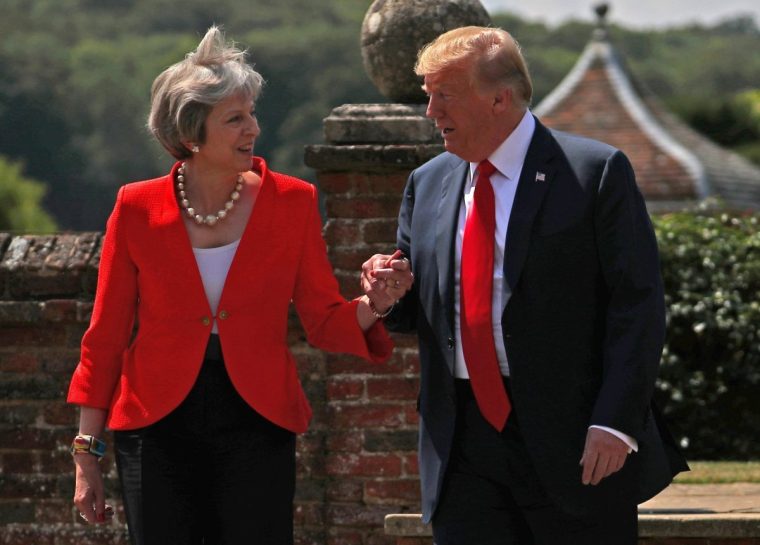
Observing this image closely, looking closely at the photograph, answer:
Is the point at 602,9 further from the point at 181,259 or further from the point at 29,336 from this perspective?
the point at 181,259

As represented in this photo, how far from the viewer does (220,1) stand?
391 feet

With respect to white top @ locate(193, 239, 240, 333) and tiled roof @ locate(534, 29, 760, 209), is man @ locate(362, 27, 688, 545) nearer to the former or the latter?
white top @ locate(193, 239, 240, 333)

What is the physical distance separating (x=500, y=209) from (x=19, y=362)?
2453 mm

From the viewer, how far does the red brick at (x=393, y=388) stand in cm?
534

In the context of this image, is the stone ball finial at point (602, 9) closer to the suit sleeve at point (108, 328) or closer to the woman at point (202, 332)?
the woman at point (202, 332)

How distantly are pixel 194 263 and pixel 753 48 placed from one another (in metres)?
126

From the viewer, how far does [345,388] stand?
212 inches

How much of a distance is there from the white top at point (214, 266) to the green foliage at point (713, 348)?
4.23 m

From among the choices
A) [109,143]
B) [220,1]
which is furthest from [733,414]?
[220,1]

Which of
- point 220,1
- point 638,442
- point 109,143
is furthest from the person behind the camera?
point 220,1

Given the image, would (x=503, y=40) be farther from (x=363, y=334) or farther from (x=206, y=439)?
(x=206, y=439)

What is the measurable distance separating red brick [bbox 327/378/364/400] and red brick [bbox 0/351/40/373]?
1.06 m

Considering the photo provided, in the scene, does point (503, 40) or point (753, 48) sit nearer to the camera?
point (503, 40)

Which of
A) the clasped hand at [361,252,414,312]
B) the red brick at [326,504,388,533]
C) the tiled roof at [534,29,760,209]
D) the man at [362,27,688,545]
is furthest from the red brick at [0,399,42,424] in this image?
the tiled roof at [534,29,760,209]
